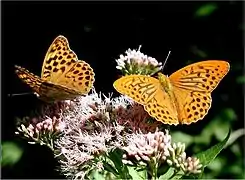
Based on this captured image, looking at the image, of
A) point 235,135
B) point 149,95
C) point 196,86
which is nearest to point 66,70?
point 149,95

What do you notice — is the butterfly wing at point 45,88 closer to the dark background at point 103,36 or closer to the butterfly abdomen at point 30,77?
the butterfly abdomen at point 30,77

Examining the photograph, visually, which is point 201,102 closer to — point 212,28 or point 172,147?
point 172,147

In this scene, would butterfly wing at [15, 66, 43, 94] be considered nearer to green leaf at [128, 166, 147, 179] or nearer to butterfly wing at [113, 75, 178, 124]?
butterfly wing at [113, 75, 178, 124]

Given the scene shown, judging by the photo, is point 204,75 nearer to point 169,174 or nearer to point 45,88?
point 169,174

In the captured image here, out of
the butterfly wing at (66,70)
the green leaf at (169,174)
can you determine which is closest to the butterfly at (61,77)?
the butterfly wing at (66,70)

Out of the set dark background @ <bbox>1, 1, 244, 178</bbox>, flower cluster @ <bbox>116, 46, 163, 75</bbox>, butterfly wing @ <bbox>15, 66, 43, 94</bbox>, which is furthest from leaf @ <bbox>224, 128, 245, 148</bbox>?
butterfly wing @ <bbox>15, 66, 43, 94</bbox>

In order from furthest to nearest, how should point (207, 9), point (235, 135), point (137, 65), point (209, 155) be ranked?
point (207, 9)
point (235, 135)
point (137, 65)
point (209, 155)
